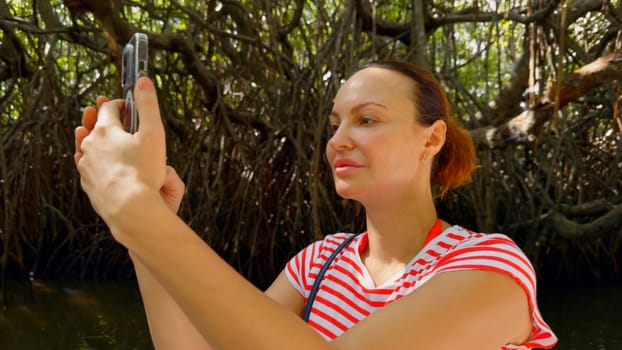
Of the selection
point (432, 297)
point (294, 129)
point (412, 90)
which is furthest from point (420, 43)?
point (432, 297)

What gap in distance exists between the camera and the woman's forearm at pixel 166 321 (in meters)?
0.84

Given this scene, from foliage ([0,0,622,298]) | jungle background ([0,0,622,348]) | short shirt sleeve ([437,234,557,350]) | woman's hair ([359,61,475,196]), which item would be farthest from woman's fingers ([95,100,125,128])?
foliage ([0,0,622,298])

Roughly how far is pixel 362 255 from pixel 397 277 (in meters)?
0.11

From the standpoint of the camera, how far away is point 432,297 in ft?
2.39

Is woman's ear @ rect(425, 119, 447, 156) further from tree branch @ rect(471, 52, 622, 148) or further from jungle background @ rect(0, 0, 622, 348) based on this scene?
jungle background @ rect(0, 0, 622, 348)

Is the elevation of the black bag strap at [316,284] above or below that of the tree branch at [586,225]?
above

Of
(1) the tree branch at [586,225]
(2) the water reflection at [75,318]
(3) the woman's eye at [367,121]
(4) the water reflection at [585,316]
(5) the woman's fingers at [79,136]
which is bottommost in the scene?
(4) the water reflection at [585,316]

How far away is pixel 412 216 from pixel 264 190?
2489mm

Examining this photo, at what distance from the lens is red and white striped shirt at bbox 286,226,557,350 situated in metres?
0.79

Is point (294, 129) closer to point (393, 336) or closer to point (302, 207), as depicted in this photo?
point (302, 207)

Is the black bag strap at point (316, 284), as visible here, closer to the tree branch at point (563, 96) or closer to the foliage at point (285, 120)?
the tree branch at point (563, 96)

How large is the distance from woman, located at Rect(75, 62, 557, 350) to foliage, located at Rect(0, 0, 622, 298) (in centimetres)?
145

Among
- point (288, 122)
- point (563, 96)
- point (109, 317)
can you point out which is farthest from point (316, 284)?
point (109, 317)

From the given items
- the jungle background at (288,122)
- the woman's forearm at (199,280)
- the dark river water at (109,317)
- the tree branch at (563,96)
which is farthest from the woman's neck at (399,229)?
the dark river water at (109,317)
